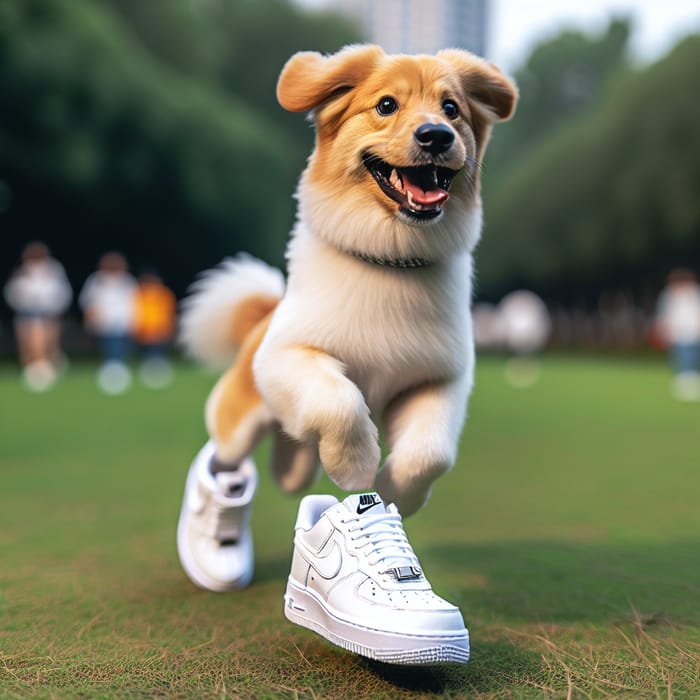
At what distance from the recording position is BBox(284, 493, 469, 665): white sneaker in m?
2.24

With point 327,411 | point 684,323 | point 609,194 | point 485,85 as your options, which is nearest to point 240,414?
point 327,411

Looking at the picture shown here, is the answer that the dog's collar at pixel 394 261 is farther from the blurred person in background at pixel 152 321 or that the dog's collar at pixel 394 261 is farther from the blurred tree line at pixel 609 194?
the blurred tree line at pixel 609 194

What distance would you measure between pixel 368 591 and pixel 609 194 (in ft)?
106

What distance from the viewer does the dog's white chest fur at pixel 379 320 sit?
2699 millimetres

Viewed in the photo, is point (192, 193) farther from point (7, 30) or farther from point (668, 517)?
point (668, 517)

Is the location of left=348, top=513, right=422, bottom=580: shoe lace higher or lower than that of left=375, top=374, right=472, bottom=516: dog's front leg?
lower

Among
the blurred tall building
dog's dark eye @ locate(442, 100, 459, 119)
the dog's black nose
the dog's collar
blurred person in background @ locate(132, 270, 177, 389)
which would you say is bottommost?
blurred person in background @ locate(132, 270, 177, 389)

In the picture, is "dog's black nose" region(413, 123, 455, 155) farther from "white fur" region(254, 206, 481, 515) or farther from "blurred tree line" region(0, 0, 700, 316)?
"blurred tree line" region(0, 0, 700, 316)

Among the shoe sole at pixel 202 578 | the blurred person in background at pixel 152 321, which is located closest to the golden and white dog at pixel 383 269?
the shoe sole at pixel 202 578

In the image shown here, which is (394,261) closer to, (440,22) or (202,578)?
(202,578)

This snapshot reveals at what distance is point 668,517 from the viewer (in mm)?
4730

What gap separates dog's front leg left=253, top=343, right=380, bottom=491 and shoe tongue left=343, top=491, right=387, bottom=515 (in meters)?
0.13

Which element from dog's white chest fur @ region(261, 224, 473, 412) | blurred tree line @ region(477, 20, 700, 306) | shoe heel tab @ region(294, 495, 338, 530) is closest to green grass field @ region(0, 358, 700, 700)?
shoe heel tab @ region(294, 495, 338, 530)

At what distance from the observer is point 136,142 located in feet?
75.7
